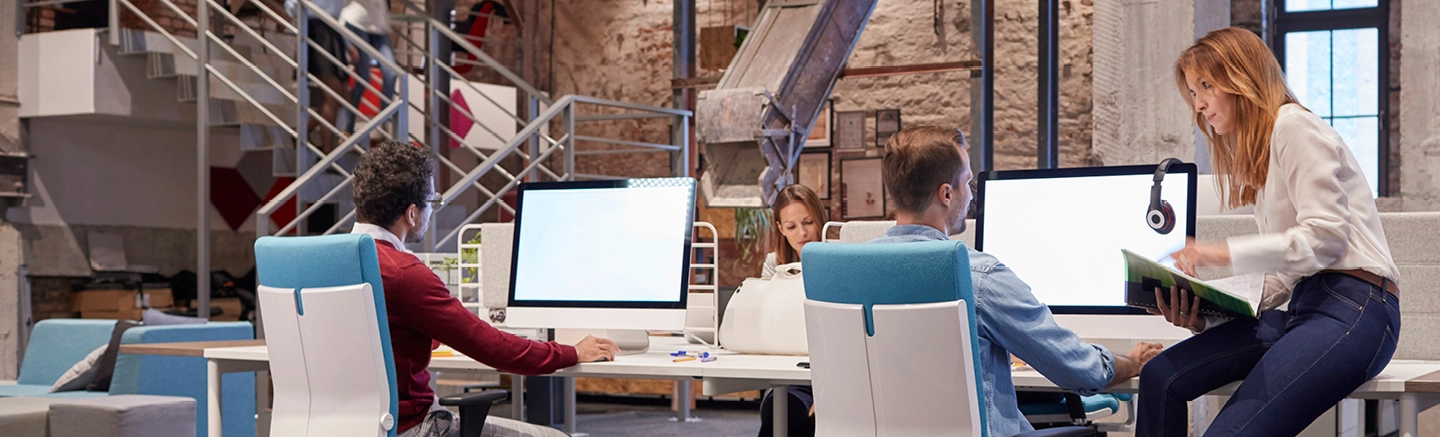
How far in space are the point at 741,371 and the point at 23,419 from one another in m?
2.67

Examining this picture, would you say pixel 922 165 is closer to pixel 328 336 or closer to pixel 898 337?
pixel 898 337

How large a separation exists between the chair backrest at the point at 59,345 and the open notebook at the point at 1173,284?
430 cm

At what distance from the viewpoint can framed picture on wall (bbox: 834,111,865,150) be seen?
807 cm

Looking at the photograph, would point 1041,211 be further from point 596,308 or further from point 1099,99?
point 1099,99

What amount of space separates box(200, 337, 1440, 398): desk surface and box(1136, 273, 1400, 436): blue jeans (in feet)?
0.17

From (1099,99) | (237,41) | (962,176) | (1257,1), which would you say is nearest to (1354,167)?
(962,176)

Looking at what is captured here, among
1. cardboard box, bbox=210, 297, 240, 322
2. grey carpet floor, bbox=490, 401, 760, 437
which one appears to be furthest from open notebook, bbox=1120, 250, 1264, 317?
cardboard box, bbox=210, 297, 240, 322

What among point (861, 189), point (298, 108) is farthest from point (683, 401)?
point (298, 108)

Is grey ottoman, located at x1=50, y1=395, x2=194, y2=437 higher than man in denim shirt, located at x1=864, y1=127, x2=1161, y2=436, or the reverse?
man in denim shirt, located at x1=864, y1=127, x2=1161, y2=436

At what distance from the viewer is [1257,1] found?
777cm

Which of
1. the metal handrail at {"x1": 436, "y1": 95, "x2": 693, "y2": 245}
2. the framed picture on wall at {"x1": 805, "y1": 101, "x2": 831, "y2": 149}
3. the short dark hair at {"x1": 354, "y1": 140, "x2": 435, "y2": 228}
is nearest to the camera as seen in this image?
the short dark hair at {"x1": 354, "y1": 140, "x2": 435, "y2": 228}

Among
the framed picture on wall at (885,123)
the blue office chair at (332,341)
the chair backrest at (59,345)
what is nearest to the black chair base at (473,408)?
the blue office chair at (332,341)

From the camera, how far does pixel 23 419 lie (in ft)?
13.3

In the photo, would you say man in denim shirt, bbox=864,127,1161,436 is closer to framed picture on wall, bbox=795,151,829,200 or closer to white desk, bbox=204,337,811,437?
white desk, bbox=204,337,811,437
